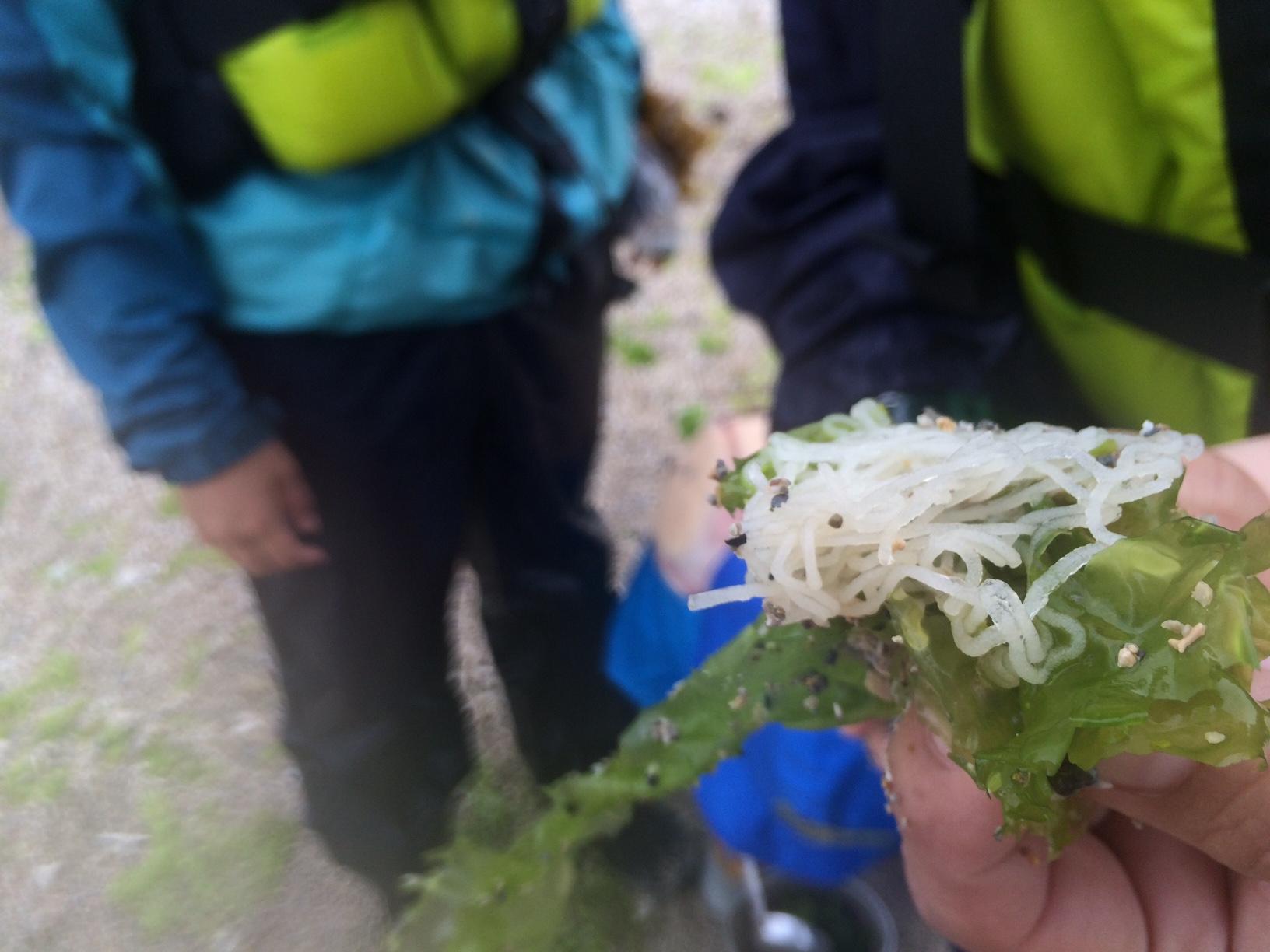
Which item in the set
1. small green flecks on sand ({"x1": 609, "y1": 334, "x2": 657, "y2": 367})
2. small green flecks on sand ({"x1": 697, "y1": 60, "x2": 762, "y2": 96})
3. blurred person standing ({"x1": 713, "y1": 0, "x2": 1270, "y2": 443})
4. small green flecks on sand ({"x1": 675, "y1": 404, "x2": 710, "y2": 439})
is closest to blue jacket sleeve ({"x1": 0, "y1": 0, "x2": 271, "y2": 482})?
blurred person standing ({"x1": 713, "y1": 0, "x2": 1270, "y2": 443})

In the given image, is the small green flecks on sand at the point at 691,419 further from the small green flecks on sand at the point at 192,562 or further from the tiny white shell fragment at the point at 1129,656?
the tiny white shell fragment at the point at 1129,656

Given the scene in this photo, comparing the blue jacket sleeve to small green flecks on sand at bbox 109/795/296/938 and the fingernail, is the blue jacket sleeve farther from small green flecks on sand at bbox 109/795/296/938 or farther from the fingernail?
the fingernail

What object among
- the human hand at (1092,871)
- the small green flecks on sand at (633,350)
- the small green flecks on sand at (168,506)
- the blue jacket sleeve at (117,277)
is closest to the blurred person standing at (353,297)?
the blue jacket sleeve at (117,277)

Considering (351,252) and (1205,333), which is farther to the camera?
(351,252)

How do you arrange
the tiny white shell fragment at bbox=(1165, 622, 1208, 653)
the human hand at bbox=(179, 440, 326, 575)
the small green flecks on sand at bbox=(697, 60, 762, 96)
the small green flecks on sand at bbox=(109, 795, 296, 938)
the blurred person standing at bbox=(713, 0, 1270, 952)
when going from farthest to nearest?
the small green flecks on sand at bbox=(697, 60, 762, 96)
the small green flecks on sand at bbox=(109, 795, 296, 938)
the human hand at bbox=(179, 440, 326, 575)
the blurred person standing at bbox=(713, 0, 1270, 952)
the tiny white shell fragment at bbox=(1165, 622, 1208, 653)

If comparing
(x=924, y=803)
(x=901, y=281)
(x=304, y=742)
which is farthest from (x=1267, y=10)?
(x=304, y=742)

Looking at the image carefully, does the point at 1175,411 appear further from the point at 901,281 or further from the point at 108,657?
the point at 108,657
